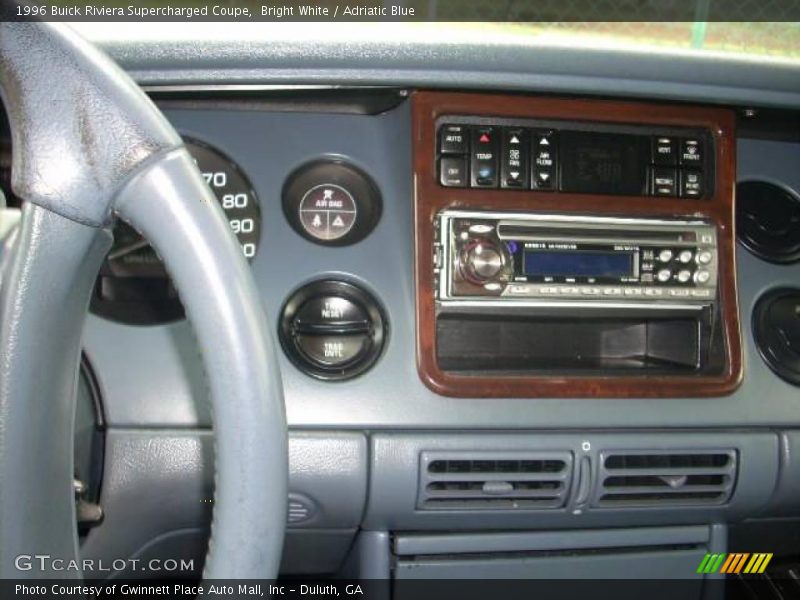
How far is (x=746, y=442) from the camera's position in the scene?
3.74ft

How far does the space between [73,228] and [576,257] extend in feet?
2.50

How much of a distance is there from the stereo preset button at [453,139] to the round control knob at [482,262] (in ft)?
0.46

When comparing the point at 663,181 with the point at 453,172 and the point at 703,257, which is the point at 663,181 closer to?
the point at 703,257

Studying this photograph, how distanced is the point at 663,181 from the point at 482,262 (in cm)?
32

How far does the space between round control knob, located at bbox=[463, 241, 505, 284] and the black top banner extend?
33 cm

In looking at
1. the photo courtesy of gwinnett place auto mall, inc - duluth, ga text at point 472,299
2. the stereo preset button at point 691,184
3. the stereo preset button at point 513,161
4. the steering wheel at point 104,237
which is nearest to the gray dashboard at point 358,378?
the photo courtesy of gwinnett place auto mall, inc - duluth, ga text at point 472,299

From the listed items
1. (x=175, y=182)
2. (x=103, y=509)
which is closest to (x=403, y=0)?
(x=175, y=182)

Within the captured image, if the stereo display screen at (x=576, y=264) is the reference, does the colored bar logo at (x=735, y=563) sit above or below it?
below

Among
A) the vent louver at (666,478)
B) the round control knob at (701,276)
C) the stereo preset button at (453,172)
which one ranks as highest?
the stereo preset button at (453,172)

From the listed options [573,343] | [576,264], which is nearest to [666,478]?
[573,343]

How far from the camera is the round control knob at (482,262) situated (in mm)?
1072

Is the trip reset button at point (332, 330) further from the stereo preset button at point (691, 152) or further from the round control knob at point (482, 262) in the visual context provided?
the stereo preset button at point (691, 152)

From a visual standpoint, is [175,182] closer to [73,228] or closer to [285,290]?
[73,228]

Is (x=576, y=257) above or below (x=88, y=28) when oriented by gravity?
below
